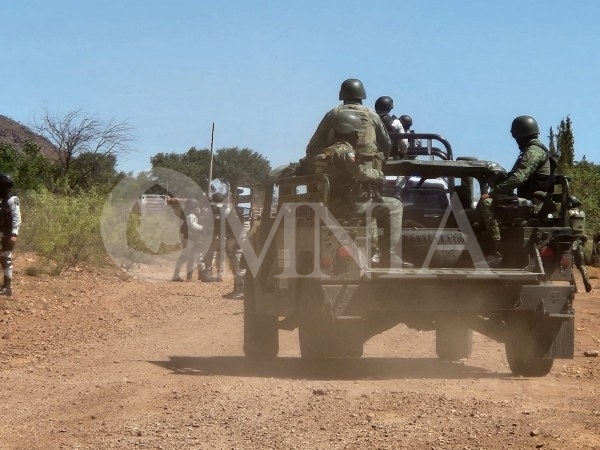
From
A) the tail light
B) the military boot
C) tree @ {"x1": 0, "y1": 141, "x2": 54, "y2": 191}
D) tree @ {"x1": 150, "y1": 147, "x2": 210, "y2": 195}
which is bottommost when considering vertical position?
the military boot

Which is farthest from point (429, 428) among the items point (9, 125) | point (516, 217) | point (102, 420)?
point (9, 125)

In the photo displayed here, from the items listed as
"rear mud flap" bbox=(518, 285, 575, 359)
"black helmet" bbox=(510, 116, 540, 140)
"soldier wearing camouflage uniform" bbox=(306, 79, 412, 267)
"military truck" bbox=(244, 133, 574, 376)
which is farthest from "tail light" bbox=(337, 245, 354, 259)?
"black helmet" bbox=(510, 116, 540, 140)

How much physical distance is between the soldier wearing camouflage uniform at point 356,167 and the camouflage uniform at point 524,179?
83 cm

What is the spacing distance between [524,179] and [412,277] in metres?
1.49

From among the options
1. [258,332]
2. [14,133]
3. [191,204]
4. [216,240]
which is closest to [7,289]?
[216,240]

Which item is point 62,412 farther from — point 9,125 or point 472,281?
point 9,125

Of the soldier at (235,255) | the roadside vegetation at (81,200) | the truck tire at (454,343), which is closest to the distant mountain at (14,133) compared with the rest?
the roadside vegetation at (81,200)

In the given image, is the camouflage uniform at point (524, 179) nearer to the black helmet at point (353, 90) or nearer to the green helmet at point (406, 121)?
the black helmet at point (353, 90)

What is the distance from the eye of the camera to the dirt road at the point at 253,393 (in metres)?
5.55

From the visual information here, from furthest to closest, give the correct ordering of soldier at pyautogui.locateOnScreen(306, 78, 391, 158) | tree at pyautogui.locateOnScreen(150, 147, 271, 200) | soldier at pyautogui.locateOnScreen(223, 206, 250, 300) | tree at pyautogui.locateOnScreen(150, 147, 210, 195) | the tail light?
1. tree at pyautogui.locateOnScreen(150, 147, 271, 200)
2. tree at pyautogui.locateOnScreen(150, 147, 210, 195)
3. soldier at pyautogui.locateOnScreen(223, 206, 250, 300)
4. soldier at pyautogui.locateOnScreen(306, 78, 391, 158)
5. the tail light

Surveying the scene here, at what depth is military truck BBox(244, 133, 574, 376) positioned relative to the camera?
7.64 metres

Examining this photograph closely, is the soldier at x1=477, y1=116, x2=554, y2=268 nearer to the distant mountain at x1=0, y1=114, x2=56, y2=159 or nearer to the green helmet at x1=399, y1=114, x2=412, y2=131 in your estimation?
the green helmet at x1=399, y1=114, x2=412, y2=131

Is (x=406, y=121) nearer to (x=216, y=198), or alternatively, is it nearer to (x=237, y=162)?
(x=216, y=198)

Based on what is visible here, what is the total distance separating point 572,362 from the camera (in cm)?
928
